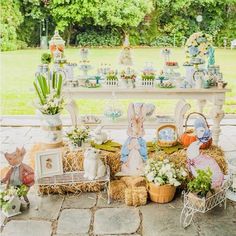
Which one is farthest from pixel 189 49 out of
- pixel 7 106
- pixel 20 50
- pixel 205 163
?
pixel 20 50

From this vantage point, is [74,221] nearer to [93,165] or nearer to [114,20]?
[93,165]

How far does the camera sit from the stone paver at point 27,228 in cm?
287

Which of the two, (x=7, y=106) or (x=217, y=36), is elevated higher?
(x=217, y=36)

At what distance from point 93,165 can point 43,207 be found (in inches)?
19.2

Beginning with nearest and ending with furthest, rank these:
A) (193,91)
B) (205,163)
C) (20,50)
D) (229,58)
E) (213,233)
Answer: (213,233) → (205,163) → (193,91) → (229,58) → (20,50)

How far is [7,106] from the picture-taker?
6.18 m

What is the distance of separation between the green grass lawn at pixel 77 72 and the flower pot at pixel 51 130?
6.66 feet

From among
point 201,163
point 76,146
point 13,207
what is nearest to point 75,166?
point 76,146

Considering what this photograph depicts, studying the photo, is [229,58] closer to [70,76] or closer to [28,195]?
[70,76]

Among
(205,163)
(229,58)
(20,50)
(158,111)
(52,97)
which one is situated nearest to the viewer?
(205,163)

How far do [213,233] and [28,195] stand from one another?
1.47m

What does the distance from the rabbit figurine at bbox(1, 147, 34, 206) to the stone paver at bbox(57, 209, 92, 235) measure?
35 centimetres

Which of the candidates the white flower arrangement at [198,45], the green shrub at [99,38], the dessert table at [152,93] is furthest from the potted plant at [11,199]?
the green shrub at [99,38]

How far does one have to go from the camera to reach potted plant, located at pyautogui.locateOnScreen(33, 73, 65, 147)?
3.51 m
